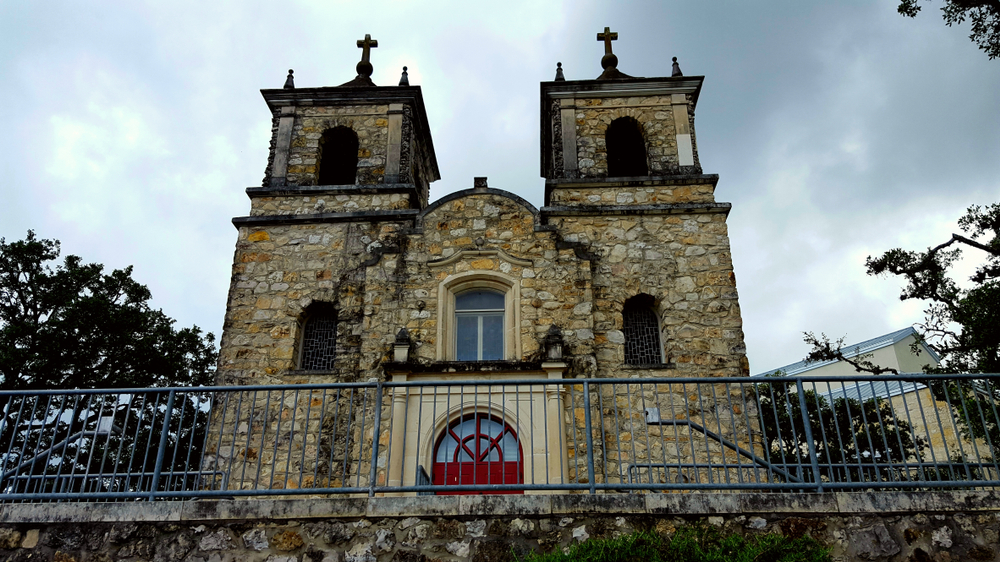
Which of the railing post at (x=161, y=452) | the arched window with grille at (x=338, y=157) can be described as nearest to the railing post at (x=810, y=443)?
the railing post at (x=161, y=452)

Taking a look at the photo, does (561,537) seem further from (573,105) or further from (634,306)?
(573,105)

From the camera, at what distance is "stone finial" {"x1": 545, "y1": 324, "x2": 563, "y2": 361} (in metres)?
10.8

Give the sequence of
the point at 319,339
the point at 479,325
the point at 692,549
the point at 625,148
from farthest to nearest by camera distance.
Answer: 1. the point at 625,148
2. the point at 319,339
3. the point at 479,325
4. the point at 692,549

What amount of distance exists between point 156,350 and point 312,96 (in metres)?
8.68

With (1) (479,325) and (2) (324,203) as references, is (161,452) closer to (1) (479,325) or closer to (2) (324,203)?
(1) (479,325)

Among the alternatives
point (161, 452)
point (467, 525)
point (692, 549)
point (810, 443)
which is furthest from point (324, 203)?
point (692, 549)

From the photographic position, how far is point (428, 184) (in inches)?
718

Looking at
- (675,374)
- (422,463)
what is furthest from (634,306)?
(422,463)

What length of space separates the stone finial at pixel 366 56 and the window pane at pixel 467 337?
25.5ft

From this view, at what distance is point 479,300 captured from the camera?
1198 centimetres

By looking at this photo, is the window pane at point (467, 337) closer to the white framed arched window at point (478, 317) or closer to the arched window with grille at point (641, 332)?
the white framed arched window at point (478, 317)

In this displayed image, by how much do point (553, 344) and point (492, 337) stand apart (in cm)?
121

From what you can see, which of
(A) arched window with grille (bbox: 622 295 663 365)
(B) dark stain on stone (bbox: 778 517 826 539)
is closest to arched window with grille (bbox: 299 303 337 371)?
(A) arched window with grille (bbox: 622 295 663 365)

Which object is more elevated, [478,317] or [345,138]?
[345,138]
